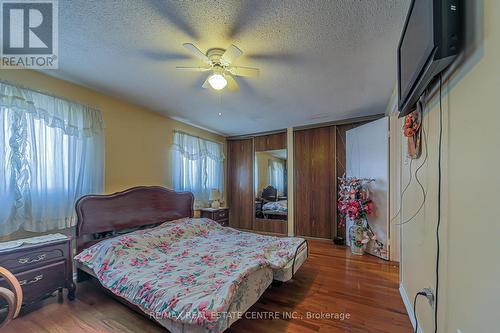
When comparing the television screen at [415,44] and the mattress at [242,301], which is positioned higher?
the television screen at [415,44]

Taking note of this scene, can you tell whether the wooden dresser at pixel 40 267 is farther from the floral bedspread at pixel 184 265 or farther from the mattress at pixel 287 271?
the mattress at pixel 287 271

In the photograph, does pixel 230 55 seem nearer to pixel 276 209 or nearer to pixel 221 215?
pixel 221 215

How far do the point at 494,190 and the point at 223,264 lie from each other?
1.97m

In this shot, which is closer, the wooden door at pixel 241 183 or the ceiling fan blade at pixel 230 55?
the ceiling fan blade at pixel 230 55

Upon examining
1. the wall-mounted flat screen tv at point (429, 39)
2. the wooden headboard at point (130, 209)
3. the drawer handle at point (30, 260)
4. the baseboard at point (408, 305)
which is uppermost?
the wall-mounted flat screen tv at point (429, 39)

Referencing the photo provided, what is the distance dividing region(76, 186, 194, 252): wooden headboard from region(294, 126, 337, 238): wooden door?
7.71 ft

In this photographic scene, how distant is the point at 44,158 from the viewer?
92.4 inches

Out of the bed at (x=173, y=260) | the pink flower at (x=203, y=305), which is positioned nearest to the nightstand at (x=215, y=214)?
the bed at (x=173, y=260)

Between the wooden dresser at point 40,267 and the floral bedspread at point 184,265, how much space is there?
21 cm

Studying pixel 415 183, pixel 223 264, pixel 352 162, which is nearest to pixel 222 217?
pixel 223 264

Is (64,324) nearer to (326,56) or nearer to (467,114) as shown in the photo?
(467,114)

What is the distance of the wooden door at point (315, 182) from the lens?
445 centimetres

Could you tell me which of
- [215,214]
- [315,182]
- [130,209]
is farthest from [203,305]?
[315,182]

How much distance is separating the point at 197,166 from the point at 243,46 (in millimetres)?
2981
